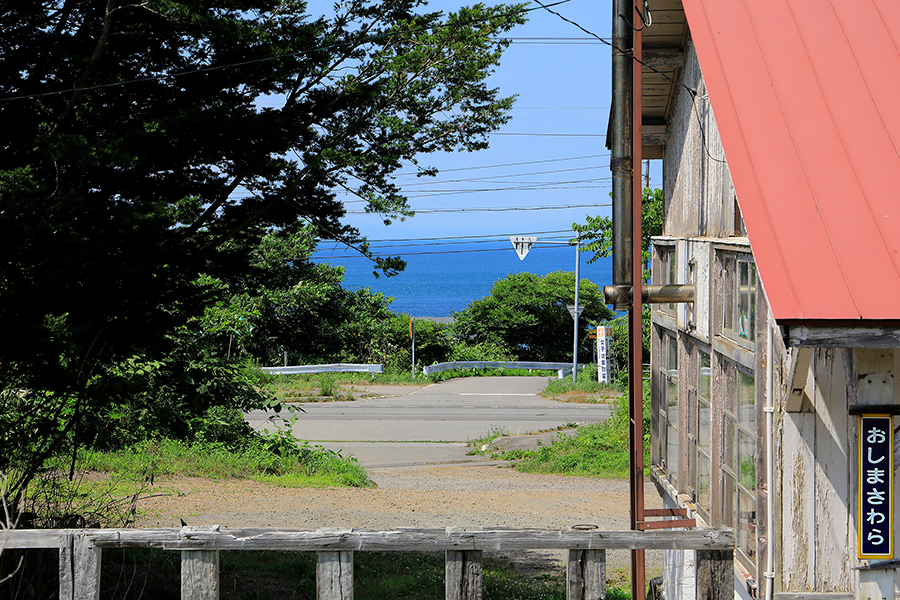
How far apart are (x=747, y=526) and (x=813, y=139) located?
9.24ft

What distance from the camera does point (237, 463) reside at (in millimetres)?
14156

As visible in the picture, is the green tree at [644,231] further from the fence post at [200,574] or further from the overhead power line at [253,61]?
the fence post at [200,574]

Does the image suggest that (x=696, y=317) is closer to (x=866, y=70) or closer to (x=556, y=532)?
(x=866, y=70)

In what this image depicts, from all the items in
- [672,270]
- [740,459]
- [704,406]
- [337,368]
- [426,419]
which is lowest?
[426,419]

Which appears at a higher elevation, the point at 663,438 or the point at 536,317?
the point at 536,317

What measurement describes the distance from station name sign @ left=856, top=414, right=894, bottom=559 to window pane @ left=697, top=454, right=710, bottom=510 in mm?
3070

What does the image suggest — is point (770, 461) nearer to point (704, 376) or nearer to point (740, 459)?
point (740, 459)

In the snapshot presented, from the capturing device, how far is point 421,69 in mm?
8633

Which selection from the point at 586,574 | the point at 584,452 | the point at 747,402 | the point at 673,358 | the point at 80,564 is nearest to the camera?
the point at 586,574

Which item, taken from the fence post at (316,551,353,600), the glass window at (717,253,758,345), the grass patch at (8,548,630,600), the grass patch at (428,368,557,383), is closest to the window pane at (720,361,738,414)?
the glass window at (717,253,758,345)

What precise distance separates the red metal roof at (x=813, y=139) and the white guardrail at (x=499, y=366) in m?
30.2

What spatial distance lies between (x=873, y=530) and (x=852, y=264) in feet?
4.64

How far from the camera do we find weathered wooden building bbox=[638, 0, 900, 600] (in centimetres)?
370

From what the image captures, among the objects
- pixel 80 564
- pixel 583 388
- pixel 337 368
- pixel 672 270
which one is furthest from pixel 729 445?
pixel 337 368
